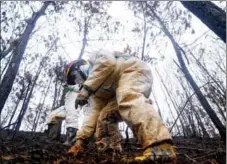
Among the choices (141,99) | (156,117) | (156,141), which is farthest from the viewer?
(141,99)

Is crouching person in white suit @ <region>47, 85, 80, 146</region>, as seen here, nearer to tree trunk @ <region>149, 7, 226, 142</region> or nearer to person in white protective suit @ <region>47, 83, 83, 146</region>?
person in white protective suit @ <region>47, 83, 83, 146</region>

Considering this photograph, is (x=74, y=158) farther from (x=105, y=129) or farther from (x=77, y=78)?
(x=77, y=78)

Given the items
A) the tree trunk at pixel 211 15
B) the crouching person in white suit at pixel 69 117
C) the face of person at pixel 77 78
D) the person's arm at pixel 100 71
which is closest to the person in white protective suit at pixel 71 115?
the crouching person in white suit at pixel 69 117

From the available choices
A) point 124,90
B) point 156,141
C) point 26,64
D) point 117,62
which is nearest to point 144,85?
point 124,90

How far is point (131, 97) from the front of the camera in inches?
99.4

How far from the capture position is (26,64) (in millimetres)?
16484

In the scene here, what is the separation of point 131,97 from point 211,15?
45.7 inches

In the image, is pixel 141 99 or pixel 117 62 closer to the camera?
pixel 141 99

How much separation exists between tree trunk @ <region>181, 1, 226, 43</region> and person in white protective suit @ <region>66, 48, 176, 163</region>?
2.81 feet

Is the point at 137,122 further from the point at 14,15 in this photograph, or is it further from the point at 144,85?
the point at 14,15

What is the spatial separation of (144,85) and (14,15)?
34.2 ft

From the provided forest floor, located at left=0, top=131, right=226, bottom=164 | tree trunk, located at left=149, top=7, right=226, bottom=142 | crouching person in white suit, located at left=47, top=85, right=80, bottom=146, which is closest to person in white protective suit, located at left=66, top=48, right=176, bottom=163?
forest floor, located at left=0, top=131, right=226, bottom=164

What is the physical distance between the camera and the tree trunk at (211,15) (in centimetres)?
226

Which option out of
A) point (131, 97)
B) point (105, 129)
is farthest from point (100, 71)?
point (105, 129)
